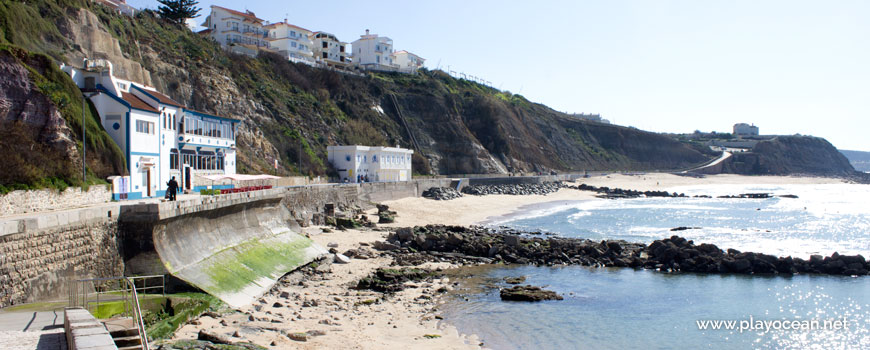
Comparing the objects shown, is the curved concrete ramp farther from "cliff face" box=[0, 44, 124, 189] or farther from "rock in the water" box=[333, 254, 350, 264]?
"cliff face" box=[0, 44, 124, 189]

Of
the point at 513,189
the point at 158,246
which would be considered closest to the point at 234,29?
the point at 513,189

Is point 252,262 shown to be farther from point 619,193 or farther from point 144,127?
point 619,193

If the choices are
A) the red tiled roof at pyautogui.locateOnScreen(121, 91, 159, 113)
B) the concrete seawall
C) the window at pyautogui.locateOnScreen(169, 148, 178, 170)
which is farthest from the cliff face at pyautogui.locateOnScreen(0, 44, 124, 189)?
the window at pyautogui.locateOnScreen(169, 148, 178, 170)

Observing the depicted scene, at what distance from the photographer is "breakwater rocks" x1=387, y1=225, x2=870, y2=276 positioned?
83.5ft

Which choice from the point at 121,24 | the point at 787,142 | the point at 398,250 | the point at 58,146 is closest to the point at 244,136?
the point at 121,24

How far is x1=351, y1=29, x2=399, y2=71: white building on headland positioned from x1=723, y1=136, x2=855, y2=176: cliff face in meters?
75.5

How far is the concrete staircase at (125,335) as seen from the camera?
362 inches

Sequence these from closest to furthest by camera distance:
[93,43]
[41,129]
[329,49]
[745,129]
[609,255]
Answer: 1. [41,129]
2. [609,255]
3. [93,43]
4. [329,49]
5. [745,129]

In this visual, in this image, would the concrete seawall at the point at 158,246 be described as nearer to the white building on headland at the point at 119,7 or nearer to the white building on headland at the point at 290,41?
the white building on headland at the point at 119,7

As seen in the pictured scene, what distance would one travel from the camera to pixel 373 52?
311ft

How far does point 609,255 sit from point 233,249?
16.8m

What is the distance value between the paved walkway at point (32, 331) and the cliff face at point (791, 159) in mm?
131636

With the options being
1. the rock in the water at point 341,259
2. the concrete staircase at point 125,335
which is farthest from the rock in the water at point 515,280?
the concrete staircase at point 125,335

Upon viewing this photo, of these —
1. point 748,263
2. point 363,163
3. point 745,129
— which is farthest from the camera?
point 745,129
